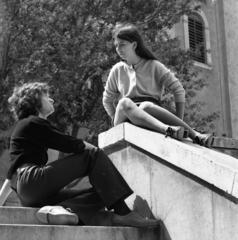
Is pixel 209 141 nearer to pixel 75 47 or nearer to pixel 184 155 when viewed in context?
pixel 184 155

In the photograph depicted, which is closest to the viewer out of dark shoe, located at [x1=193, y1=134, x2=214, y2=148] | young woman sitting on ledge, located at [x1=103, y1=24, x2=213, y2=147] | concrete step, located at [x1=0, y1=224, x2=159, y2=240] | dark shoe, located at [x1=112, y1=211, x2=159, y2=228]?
concrete step, located at [x1=0, y1=224, x2=159, y2=240]

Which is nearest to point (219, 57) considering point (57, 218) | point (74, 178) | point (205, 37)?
point (205, 37)

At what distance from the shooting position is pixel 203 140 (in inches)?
183

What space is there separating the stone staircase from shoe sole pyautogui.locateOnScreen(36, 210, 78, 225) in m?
0.14

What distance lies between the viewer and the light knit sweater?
512 centimetres

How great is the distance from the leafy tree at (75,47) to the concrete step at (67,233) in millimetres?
7771

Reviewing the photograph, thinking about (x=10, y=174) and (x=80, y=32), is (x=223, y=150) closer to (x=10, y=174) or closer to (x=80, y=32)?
(x=10, y=174)

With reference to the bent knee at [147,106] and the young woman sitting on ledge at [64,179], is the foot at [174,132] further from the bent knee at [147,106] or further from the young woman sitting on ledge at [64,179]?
the young woman sitting on ledge at [64,179]

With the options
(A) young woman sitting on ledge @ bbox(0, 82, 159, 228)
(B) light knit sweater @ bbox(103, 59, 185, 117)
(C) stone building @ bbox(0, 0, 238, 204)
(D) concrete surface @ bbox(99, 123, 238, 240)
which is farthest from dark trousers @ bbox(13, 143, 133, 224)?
(C) stone building @ bbox(0, 0, 238, 204)

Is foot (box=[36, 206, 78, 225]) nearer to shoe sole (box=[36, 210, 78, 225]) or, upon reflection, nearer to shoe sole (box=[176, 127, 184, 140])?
shoe sole (box=[36, 210, 78, 225])

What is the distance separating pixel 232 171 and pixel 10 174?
6.24ft

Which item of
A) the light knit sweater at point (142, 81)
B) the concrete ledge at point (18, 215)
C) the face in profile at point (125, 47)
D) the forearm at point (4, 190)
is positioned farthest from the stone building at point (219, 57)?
the concrete ledge at point (18, 215)

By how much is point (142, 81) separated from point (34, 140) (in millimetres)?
1560

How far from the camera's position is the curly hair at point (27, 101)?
4.31 m
